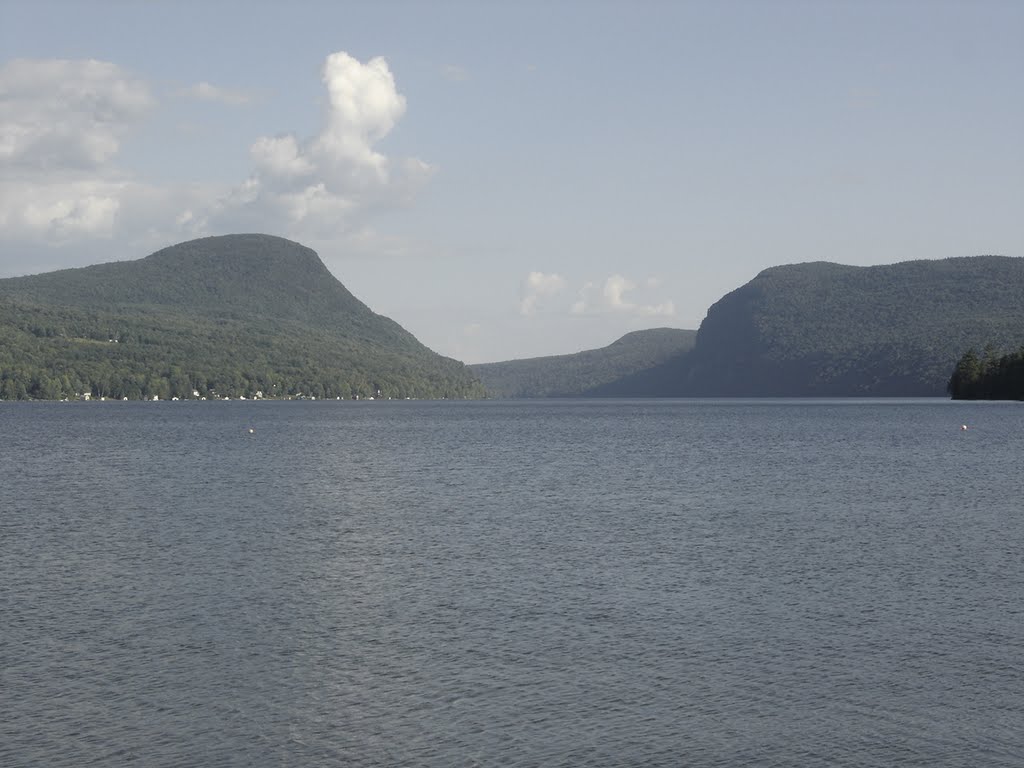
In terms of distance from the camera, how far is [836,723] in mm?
24219

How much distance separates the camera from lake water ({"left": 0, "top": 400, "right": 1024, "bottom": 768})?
23.3 meters

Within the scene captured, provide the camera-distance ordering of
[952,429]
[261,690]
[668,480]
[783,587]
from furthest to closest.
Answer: [952,429], [668,480], [783,587], [261,690]

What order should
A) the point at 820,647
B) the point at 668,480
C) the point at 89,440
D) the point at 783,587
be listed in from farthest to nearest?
1. the point at 89,440
2. the point at 668,480
3. the point at 783,587
4. the point at 820,647

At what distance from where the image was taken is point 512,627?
3294cm

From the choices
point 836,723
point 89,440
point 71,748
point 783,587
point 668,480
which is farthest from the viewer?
point 89,440

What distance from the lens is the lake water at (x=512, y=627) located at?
23328mm

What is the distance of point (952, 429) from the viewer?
169 metres

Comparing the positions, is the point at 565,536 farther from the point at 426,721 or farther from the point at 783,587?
the point at 426,721

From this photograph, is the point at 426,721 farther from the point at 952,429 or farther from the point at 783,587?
the point at 952,429

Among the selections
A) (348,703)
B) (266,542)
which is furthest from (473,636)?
(266,542)

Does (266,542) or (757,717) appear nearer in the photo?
(757,717)

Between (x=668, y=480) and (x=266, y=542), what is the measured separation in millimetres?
40700

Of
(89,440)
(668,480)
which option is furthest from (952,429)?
(89,440)

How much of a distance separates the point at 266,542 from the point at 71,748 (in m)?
28.1
